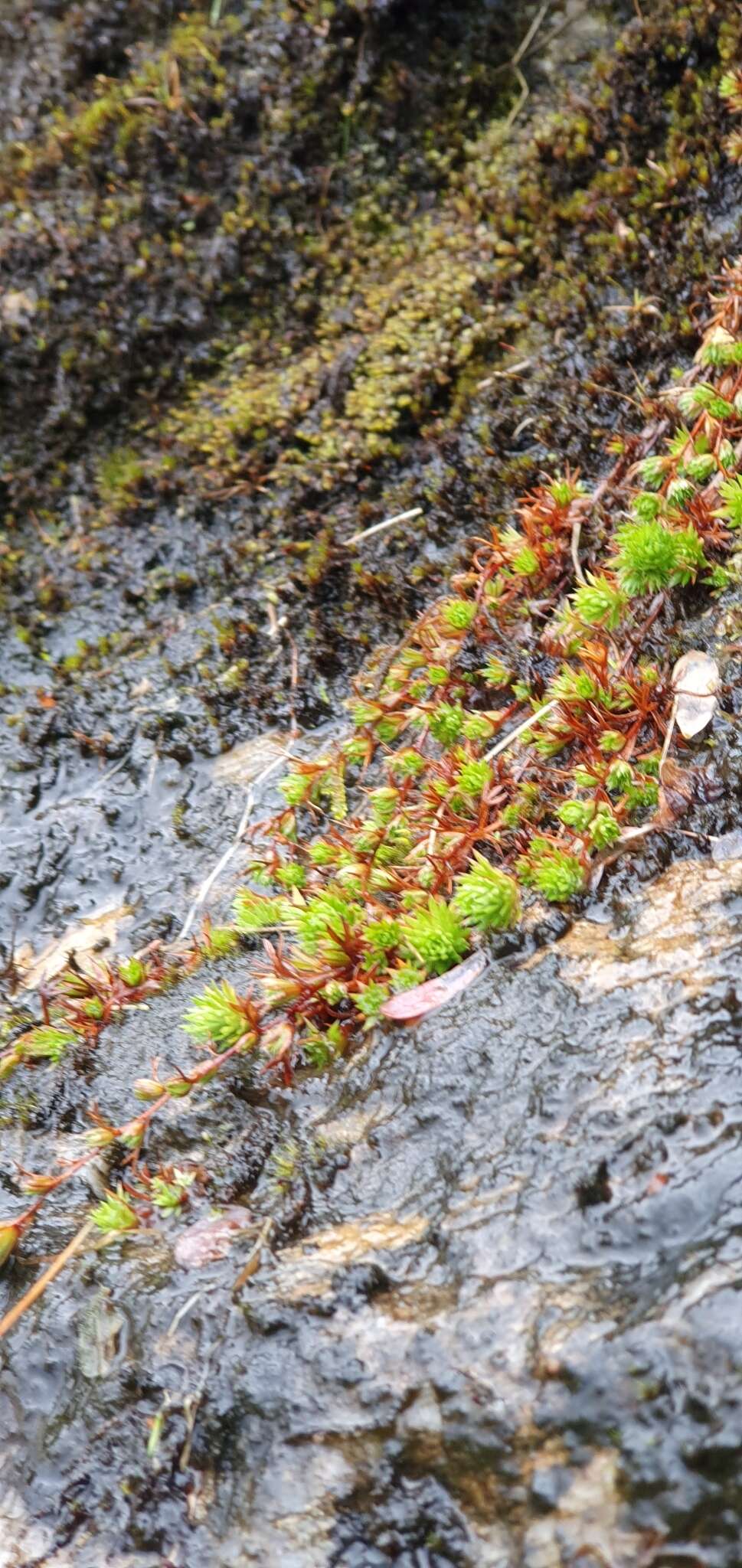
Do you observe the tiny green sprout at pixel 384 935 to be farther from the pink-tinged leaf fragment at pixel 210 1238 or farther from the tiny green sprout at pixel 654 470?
the tiny green sprout at pixel 654 470

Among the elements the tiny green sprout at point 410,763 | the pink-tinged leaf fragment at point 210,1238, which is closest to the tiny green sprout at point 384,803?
the tiny green sprout at point 410,763

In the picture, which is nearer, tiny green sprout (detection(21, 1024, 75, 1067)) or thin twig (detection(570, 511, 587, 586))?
tiny green sprout (detection(21, 1024, 75, 1067))

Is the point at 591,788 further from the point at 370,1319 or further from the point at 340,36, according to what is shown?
the point at 340,36

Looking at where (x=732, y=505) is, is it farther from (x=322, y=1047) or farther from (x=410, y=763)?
(x=322, y=1047)

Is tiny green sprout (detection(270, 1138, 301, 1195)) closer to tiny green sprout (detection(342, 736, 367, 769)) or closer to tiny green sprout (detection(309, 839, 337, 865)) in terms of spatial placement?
tiny green sprout (detection(309, 839, 337, 865))

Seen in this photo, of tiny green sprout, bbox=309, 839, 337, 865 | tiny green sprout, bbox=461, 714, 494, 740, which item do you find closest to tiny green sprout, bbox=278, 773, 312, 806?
tiny green sprout, bbox=309, 839, 337, 865

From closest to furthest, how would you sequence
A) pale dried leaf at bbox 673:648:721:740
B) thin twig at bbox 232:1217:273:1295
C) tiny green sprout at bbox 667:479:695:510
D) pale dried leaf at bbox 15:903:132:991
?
thin twig at bbox 232:1217:273:1295
pale dried leaf at bbox 673:648:721:740
tiny green sprout at bbox 667:479:695:510
pale dried leaf at bbox 15:903:132:991
